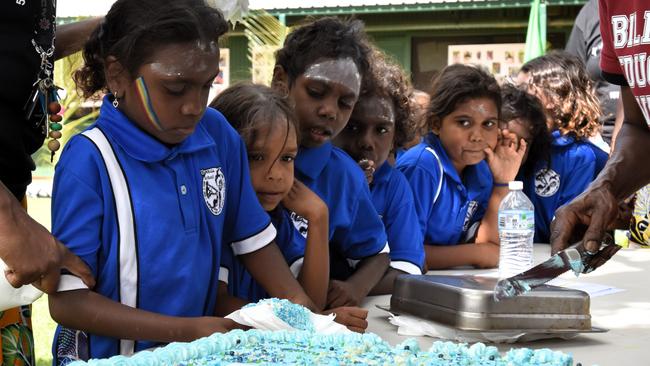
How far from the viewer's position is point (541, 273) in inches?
67.7

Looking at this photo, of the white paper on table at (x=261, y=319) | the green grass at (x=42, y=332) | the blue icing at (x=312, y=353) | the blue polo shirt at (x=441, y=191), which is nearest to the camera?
the blue icing at (x=312, y=353)

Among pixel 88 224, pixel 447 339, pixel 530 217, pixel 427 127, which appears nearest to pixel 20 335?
pixel 88 224

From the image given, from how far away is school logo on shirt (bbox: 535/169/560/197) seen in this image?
388 cm

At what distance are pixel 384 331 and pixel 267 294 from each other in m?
0.35

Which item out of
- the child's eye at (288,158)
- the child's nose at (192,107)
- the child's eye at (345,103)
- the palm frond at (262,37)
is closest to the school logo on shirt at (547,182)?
the child's eye at (345,103)

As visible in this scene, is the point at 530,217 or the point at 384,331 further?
the point at 530,217

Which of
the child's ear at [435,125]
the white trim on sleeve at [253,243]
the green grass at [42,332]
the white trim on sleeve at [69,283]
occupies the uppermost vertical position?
the child's ear at [435,125]

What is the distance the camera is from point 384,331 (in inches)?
78.5

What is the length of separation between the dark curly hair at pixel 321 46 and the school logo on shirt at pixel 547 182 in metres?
1.43

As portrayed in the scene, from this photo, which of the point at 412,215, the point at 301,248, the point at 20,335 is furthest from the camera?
the point at 412,215

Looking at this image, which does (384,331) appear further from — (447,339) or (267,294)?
(267,294)

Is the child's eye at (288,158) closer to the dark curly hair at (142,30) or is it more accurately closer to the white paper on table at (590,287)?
the dark curly hair at (142,30)

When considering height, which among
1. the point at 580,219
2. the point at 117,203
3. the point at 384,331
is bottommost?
the point at 384,331

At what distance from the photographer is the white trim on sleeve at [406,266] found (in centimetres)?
272
